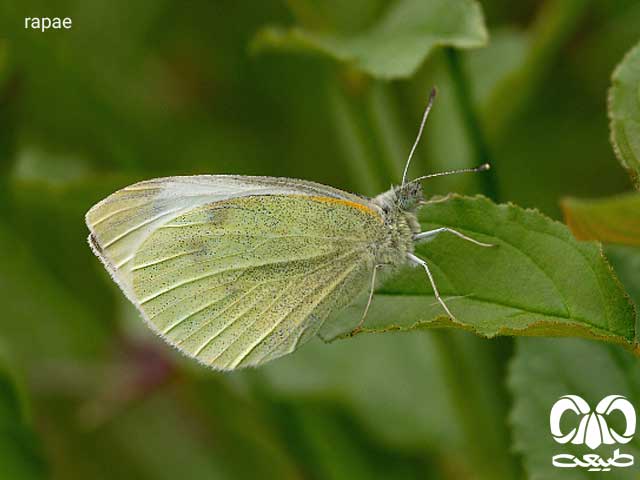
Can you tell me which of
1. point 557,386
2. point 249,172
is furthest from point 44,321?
point 557,386

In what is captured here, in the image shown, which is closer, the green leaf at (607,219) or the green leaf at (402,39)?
the green leaf at (607,219)

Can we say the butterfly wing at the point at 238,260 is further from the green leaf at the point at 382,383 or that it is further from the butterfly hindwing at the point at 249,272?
the green leaf at the point at 382,383

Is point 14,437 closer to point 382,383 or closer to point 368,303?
point 368,303

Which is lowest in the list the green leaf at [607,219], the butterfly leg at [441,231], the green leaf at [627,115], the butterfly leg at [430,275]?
the butterfly leg at [430,275]

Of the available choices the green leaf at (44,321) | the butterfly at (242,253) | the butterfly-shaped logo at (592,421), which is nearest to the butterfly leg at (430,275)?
the butterfly at (242,253)

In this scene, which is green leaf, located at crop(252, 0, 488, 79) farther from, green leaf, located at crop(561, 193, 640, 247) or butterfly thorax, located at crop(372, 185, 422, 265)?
green leaf, located at crop(561, 193, 640, 247)

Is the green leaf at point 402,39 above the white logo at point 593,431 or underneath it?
above

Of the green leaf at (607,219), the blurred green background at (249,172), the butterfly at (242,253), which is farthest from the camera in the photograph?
the blurred green background at (249,172)

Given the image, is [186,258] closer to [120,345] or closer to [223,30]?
[120,345]
